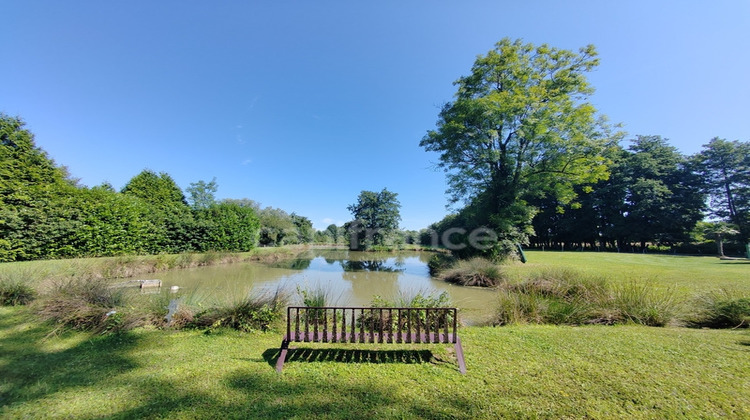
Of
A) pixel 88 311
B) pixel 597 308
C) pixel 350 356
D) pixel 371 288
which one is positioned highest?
pixel 88 311

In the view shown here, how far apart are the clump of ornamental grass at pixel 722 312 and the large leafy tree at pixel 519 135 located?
7.57m

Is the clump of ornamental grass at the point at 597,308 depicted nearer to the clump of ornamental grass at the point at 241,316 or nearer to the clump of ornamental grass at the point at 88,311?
the clump of ornamental grass at the point at 241,316

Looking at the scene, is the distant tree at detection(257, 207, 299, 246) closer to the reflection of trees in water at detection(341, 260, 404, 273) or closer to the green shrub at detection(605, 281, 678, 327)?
the reflection of trees in water at detection(341, 260, 404, 273)

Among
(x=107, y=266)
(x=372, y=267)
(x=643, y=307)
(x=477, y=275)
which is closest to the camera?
(x=643, y=307)

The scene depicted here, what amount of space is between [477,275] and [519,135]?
22.8 feet

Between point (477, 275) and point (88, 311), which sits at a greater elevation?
point (88, 311)

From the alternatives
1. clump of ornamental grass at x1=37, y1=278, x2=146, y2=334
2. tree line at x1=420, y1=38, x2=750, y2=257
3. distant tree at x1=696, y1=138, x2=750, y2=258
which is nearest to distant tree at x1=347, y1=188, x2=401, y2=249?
tree line at x1=420, y1=38, x2=750, y2=257

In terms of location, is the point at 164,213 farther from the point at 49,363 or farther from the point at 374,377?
the point at 374,377

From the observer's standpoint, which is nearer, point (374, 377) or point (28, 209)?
point (374, 377)

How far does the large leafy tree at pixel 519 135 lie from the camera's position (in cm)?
1209

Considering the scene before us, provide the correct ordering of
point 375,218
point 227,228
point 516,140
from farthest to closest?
1. point 375,218
2. point 227,228
3. point 516,140

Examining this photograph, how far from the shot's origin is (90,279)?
527cm

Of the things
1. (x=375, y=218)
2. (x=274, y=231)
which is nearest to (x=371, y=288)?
(x=375, y=218)

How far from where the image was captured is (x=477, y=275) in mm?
10094
